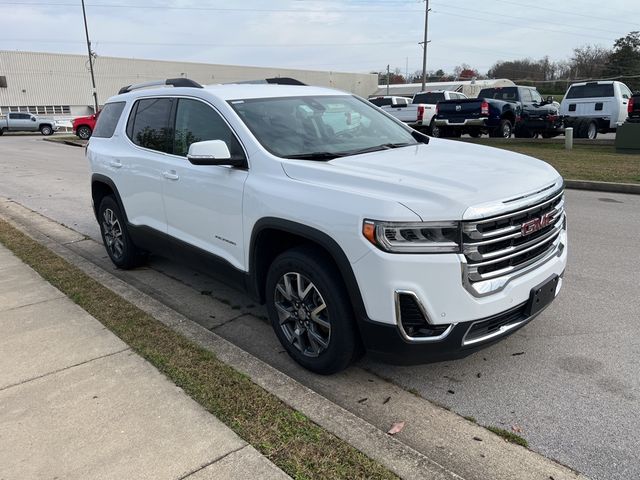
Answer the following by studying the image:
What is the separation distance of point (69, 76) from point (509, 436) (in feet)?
214

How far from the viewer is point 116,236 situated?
19.3 feet

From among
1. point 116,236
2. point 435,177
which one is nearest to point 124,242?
point 116,236

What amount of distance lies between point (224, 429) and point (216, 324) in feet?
5.69

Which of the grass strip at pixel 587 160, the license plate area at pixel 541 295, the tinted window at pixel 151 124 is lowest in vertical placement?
the grass strip at pixel 587 160

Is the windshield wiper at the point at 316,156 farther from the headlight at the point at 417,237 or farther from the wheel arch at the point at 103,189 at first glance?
the wheel arch at the point at 103,189

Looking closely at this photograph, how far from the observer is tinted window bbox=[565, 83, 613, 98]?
59.8 feet

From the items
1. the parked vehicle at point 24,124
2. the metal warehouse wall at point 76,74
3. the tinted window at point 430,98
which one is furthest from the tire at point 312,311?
the metal warehouse wall at point 76,74

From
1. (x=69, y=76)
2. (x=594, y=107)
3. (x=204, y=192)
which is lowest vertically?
(x=204, y=192)

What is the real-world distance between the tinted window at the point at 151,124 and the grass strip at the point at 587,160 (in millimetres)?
8638

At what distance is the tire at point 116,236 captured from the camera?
565 cm

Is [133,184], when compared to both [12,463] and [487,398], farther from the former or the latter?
[487,398]

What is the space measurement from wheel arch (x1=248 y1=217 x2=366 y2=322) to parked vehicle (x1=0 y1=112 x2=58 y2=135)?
42.1m

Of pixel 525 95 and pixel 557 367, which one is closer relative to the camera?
pixel 557 367

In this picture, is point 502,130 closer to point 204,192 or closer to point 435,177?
point 204,192
